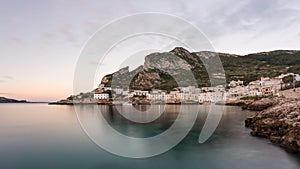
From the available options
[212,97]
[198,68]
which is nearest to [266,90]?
[212,97]

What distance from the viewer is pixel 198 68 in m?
124

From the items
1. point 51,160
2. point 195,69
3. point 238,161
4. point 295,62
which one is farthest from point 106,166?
point 295,62

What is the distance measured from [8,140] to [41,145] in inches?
176

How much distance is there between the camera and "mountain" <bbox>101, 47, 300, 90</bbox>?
106m

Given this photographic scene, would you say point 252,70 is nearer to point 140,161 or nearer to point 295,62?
point 295,62

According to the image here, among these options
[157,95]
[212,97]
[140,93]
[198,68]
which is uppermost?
[198,68]

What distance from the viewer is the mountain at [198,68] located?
106 m

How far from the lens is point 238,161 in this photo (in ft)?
42.4

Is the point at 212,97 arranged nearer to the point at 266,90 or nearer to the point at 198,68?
the point at 266,90

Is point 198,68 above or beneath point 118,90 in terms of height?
above

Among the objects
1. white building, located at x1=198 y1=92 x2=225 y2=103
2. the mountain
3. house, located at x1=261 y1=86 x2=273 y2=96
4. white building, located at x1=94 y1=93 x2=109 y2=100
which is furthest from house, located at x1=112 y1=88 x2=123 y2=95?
house, located at x1=261 y1=86 x2=273 y2=96

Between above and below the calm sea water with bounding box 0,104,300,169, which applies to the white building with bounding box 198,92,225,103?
above

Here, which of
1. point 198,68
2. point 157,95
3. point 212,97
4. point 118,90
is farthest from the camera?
point 198,68

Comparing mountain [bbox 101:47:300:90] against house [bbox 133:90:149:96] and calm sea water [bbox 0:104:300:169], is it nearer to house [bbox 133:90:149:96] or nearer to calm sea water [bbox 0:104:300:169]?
house [bbox 133:90:149:96]
